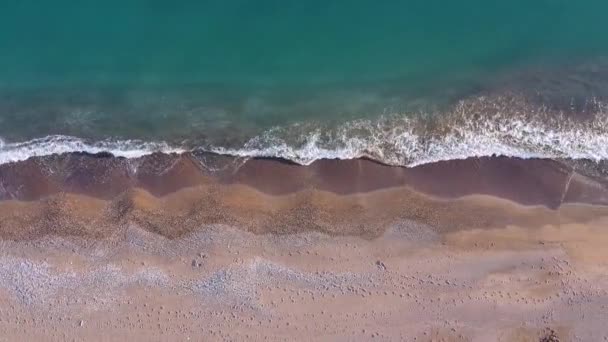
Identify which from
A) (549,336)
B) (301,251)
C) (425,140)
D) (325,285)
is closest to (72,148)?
(301,251)

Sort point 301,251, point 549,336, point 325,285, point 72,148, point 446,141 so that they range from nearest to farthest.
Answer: point 549,336, point 325,285, point 301,251, point 446,141, point 72,148

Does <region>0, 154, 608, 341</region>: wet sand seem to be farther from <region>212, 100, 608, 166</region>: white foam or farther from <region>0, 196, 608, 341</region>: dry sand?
<region>212, 100, 608, 166</region>: white foam

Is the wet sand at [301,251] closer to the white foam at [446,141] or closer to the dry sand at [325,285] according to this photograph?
the dry sand at [325,285]

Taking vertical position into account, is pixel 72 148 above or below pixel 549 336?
above

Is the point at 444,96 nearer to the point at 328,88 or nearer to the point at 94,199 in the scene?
the point at 328,88

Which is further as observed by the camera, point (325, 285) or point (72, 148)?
point (72, 148)

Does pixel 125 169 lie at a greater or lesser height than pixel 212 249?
greater

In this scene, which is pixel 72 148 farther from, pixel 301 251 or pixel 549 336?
pixel 549 336

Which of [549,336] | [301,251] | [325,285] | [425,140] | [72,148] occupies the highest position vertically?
[425,140]

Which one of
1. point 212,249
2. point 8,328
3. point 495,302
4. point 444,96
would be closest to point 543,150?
point 444,96
